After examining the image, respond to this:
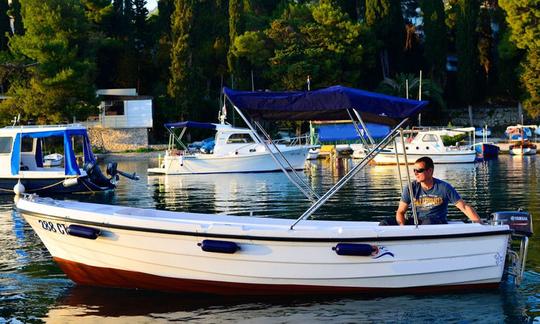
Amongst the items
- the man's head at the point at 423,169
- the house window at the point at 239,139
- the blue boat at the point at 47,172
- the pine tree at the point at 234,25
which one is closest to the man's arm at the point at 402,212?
the man's head at the point at 423,169

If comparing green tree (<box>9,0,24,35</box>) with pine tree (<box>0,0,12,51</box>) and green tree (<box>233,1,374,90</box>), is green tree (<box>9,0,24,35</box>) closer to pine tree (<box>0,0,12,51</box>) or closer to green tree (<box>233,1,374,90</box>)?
pine tree (<box>0,0,12,51</box>)

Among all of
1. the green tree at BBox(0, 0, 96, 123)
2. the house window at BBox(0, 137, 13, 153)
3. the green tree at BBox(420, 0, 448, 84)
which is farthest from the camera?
the green tree at BBox(420, 0, 448, 84)

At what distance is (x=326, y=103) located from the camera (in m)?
10.3

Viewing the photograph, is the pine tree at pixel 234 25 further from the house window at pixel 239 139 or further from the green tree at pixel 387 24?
the house window at pixel 239 139

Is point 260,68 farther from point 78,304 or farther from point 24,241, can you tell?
point 78,304

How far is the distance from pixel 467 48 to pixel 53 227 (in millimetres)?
54661

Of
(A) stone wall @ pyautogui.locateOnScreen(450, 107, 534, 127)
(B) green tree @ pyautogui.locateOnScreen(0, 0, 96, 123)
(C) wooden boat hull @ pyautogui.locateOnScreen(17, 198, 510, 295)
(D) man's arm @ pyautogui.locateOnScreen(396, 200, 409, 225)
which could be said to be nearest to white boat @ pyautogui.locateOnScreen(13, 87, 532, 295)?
(C) wooden boat hull @ pyautogui.locateOnScreen(17, 198, 510, 295)

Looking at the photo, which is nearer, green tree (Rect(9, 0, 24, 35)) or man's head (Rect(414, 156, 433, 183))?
man's head (Rect(414, 156, 433, 183))

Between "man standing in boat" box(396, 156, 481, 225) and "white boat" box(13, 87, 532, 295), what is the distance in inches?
20.4

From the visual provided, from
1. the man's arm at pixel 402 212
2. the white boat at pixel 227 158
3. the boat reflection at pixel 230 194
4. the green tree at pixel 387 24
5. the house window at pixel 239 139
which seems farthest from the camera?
the green tree at pixel 387 24

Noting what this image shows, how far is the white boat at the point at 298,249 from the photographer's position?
9.80m

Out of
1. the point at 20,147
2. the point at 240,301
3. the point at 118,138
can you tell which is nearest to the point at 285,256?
the point at 240,301

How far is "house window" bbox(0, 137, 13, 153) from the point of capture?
28.2 metres

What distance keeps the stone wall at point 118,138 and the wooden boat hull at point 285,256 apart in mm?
50781
